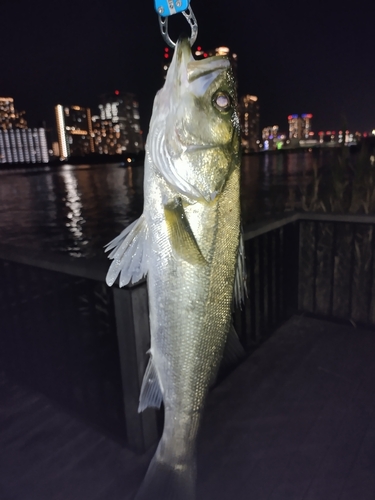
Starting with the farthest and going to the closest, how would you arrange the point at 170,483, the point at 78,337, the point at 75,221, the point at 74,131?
the point at 74,131 < the point at 75,221 < the point at 78,337 < the point at 170,483

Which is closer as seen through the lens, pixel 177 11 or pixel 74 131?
pixel 177 11

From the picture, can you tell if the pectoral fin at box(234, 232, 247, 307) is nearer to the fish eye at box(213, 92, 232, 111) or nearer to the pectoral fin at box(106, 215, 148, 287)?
the pectoral fin at box(106, 215, 148, 287)

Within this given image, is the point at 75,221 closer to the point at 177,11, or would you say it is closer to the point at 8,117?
the point at 177,11

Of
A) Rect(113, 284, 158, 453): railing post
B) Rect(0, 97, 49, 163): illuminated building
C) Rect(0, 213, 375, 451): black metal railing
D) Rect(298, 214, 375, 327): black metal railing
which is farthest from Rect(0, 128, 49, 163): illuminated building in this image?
Rect(113, 284, 158, 453): railing post

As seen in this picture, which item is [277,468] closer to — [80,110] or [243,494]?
[243,494]

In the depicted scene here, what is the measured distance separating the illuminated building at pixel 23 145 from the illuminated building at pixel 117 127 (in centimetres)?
1664

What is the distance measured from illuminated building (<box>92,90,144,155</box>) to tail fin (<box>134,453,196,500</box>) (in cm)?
10688

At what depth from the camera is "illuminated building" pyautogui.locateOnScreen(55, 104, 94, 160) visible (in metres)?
119

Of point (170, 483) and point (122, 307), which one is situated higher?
point (122, 307)

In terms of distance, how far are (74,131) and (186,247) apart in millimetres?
131592

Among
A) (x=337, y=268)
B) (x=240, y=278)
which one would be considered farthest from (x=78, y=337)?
(x=337, y=268)

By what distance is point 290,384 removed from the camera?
11.8ft

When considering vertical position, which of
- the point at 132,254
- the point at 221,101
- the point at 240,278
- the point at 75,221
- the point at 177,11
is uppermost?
the point at 177,11

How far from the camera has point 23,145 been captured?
118812mm
